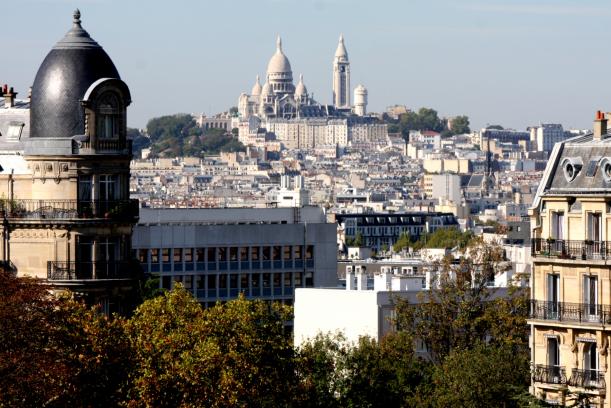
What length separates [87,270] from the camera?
55219mm

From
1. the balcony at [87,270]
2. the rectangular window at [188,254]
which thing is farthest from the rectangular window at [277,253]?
the balcony at [87,270]

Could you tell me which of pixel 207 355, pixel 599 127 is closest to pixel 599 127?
pixel 599 127

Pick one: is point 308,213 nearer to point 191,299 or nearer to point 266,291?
point 266,291

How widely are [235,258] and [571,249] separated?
49730 mm

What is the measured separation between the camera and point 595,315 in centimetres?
4847

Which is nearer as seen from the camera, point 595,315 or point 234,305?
point 595,315

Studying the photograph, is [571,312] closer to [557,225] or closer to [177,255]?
[557,225]

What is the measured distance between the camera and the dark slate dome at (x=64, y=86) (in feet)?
181

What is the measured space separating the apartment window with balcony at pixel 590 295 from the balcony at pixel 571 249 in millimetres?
479

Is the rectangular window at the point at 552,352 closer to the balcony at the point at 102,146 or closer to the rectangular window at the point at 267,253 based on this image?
the balcony at the point at 102,146

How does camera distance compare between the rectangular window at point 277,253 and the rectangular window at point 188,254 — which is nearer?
the rectangular window at point 188,254

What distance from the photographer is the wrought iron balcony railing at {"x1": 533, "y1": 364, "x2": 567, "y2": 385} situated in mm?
49281

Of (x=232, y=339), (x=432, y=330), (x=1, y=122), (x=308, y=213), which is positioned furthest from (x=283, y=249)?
(x=232, y=339)

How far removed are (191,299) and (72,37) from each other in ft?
22.3
